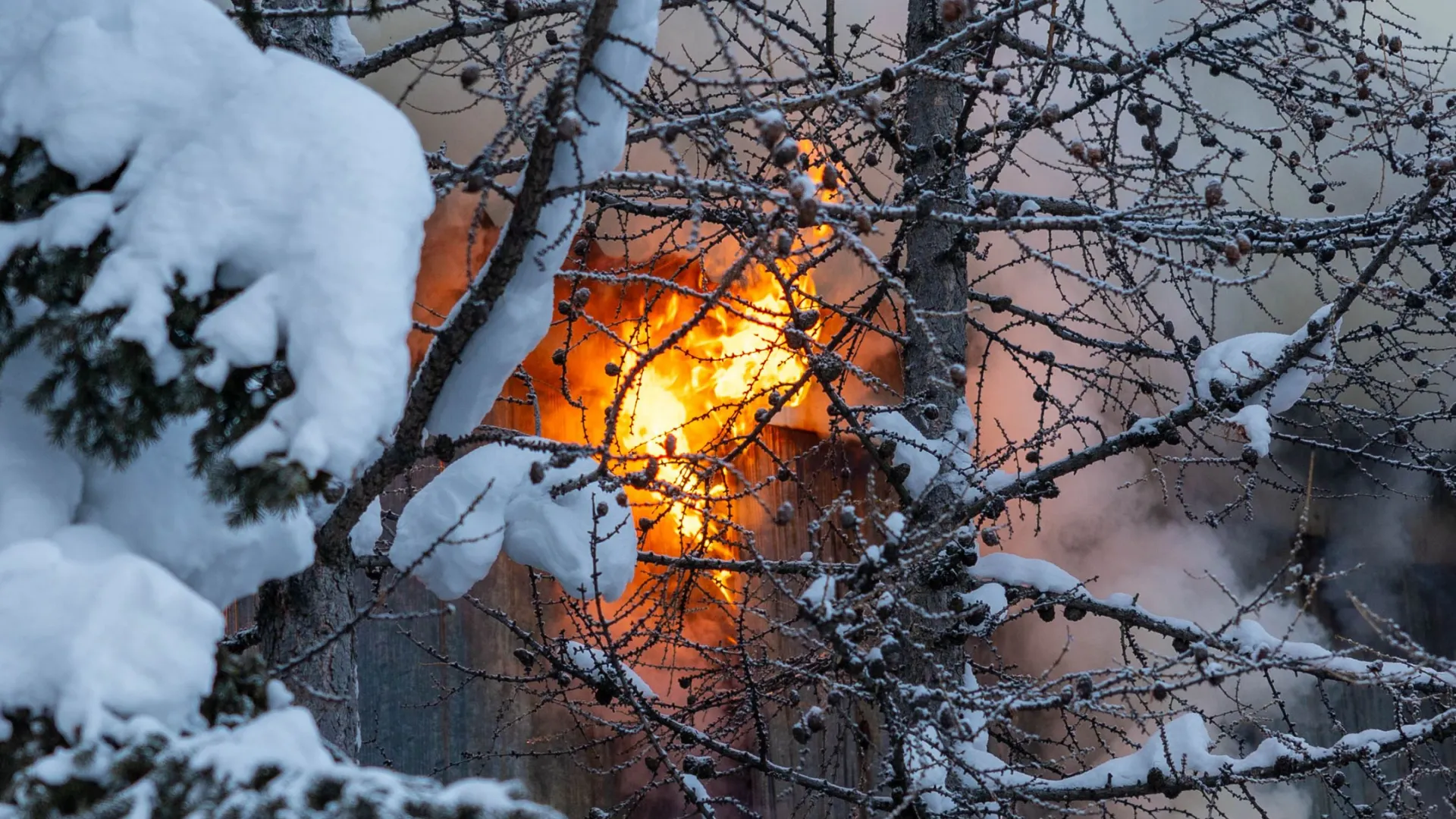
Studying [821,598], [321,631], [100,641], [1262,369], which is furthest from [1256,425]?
[100,641]

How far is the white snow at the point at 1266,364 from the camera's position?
3914 millimetres

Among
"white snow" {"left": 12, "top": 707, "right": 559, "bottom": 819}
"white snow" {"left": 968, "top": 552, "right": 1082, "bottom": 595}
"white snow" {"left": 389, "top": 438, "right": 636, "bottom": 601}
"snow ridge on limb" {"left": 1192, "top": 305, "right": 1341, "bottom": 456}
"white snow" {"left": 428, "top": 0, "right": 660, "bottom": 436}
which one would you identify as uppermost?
"snow ridge on limb" {"left": 1192, "top": 305, "right": 1341, "bottom": 456}

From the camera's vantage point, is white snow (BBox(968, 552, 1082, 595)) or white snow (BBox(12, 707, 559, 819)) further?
white snow (BBox(968, 552, 1082, 595))

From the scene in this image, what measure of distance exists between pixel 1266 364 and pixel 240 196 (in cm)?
312

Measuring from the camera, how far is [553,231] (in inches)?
111

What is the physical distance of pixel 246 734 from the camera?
6.59ft

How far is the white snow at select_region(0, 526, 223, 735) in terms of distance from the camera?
206 cm

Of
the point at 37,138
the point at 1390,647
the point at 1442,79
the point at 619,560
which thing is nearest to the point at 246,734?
the point at 37,138

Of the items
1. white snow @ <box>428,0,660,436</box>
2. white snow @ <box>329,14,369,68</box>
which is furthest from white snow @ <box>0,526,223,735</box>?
white snow @ <box>329,14,369,68</box>

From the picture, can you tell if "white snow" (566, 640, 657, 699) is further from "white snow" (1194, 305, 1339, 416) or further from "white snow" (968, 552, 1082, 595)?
"white snow" (1194, 305, 1339, 416)

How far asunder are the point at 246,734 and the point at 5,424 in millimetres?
978

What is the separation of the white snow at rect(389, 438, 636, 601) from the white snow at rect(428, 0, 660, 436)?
0.21 meters

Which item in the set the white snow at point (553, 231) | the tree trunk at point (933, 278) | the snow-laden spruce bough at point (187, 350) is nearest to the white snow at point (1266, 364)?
the tree trunk at point (933, 278)

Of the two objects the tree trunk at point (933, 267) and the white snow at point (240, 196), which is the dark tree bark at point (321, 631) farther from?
the tree trunk at point (933, 267)
